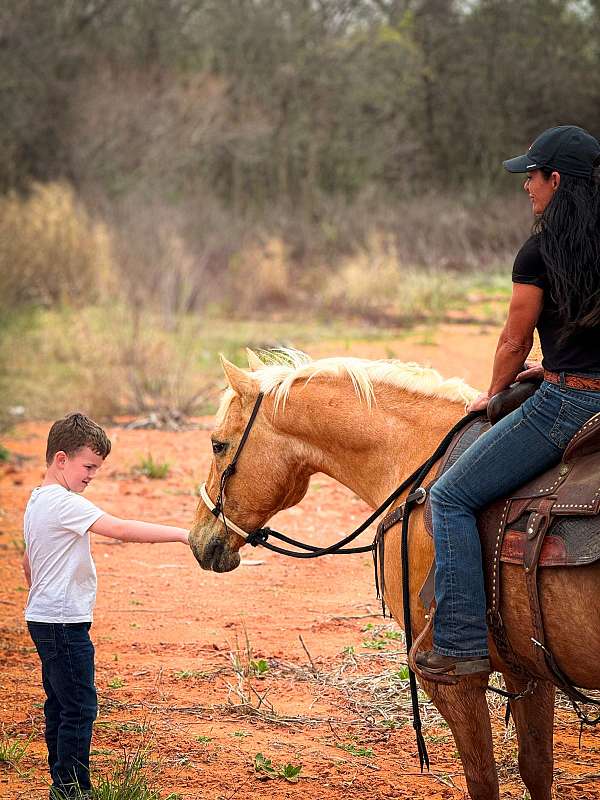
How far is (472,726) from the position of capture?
342cm

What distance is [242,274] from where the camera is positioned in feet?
75.3

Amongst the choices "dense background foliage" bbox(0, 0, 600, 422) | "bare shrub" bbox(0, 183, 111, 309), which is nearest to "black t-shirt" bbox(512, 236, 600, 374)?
"bare shrub" bbox(0, 183, 111, 309)

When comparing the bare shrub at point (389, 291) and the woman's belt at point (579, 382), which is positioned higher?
the woman's belt at point (579, 382)

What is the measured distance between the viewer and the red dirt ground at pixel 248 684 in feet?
14.3

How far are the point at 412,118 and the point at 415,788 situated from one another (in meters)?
32.1

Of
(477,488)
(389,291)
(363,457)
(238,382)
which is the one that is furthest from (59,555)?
(389,291)

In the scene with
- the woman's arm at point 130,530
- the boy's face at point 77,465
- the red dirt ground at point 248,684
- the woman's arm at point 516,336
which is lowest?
the red dirt ground at point 248,684

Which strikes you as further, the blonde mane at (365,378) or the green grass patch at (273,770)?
the green grass patch at (273,770)

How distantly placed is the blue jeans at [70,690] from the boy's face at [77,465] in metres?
0.55

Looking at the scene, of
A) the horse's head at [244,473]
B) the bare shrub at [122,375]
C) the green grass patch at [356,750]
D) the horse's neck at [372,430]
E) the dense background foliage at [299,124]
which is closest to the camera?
the horse's neck at [372,430]

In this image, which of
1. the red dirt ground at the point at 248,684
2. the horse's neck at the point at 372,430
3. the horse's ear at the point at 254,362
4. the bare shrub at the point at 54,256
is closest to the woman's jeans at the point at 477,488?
the horse's neck at the point at 372,430

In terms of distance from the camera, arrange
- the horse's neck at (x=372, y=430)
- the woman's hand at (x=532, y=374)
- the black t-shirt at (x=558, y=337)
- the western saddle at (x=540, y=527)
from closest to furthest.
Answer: the western saddle at (x=540, y=527) < the black t-shirt at (x=558, y=337) < the woman's hand at (x=532, y=374) < the horse's neck at (x=372, y=430)

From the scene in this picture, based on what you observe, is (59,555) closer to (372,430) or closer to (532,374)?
(372,430)

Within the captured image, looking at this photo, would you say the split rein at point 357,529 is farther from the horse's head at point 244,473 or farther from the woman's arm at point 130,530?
the woman's arm at point 130,530
